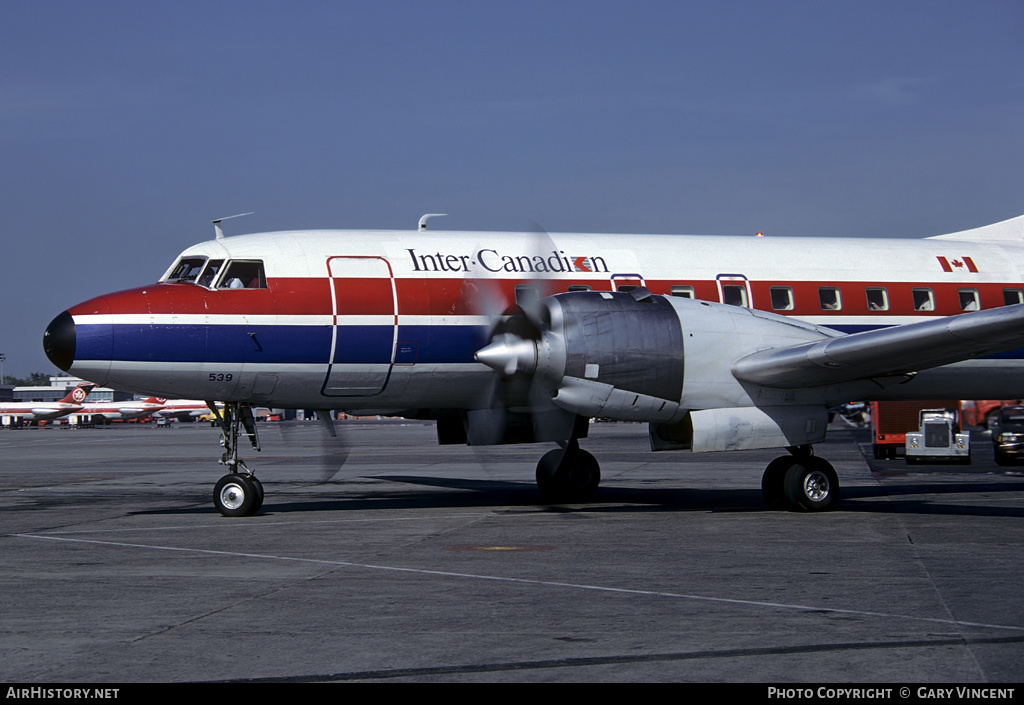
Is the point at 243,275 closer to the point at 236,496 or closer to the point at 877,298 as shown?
the point at 236,496

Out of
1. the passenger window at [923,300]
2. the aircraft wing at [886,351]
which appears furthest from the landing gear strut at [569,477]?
the passenger window at [923,300]

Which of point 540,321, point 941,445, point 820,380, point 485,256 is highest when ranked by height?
point 485,256

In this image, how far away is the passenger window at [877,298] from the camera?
18234mm

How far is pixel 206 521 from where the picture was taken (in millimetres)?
15688

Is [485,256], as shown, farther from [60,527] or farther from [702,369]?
[60,527]

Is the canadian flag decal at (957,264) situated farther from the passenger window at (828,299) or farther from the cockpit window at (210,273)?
the cockpit window at (210,273)

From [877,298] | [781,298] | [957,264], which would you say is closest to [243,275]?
[781,298]

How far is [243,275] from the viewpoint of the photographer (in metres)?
16.0

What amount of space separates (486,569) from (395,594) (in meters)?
1.66

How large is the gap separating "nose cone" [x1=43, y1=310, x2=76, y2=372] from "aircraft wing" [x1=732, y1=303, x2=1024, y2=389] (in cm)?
964

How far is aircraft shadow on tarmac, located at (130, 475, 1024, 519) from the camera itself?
17062mm

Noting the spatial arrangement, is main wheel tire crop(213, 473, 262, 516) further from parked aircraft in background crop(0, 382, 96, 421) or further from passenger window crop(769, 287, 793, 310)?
parked aircraft in background crop(0, 382, 96, 421)

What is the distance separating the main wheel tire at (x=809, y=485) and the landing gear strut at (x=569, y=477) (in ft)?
13.1
